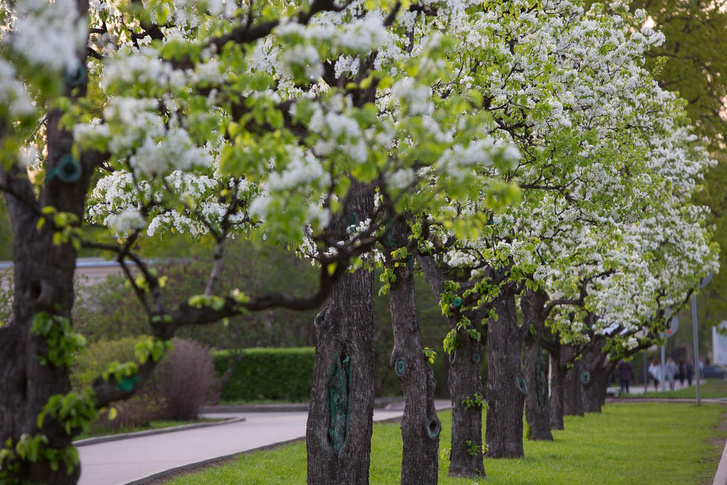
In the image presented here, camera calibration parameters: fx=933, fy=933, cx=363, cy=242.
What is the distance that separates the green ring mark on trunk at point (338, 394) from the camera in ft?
32.2

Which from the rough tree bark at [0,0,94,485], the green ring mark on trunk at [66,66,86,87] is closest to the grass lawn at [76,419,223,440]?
the rough tree bark at [0,0,94,485]

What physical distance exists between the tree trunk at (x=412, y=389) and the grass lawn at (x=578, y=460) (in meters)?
1.34

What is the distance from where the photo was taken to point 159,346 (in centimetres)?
502

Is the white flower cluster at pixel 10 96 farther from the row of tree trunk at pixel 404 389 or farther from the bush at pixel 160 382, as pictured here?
the bush at pixel 160 382

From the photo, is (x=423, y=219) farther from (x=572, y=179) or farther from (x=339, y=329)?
(x=572, y=179)

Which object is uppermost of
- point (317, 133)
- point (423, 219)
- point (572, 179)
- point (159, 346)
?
point (572, 179)

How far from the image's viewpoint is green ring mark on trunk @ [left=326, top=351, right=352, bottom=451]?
32.2ft

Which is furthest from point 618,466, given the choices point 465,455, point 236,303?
point 236,303

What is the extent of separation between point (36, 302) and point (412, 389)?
6.91 m

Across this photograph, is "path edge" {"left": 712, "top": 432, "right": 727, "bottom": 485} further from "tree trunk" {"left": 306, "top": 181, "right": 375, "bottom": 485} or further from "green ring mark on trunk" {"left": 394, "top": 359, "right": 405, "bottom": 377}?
"tree trunk" {"left": 306, "top": 181, "right": 375, "bottom": 485}

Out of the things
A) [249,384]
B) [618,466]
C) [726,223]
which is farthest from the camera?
[249,384]

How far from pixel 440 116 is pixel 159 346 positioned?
1936 mm

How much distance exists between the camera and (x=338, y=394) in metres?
9.84

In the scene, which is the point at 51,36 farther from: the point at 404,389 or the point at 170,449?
the point at 170,449
